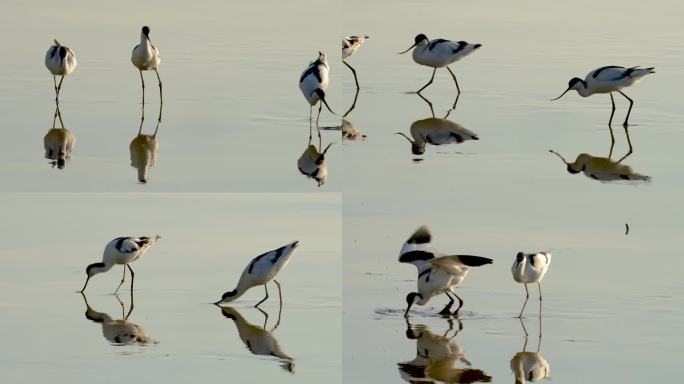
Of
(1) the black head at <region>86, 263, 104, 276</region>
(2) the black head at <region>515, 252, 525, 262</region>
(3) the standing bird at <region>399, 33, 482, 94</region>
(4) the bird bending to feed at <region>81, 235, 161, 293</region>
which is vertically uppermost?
(3) the standing bird at <region>399, 33, 482, 94</region>

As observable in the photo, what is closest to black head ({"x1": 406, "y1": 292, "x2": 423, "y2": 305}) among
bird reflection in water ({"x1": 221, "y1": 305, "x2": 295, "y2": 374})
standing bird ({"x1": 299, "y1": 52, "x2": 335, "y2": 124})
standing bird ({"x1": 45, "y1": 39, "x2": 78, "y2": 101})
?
bird reflection in water ({"x1": 221, "y1": 305, "x2": 295, "y2": 374})

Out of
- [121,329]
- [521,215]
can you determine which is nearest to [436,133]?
[521,215]

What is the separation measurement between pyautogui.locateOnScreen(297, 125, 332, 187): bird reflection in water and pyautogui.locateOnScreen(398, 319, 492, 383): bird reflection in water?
2722 millimetres

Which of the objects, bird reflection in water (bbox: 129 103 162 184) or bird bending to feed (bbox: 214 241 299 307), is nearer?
bird bending to feed (bbox: 214 241 299 307)

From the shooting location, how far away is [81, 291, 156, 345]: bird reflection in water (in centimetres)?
1020

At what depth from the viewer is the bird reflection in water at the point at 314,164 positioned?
12.8m

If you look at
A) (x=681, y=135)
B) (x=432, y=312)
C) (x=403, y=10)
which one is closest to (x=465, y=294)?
(x=432, y=312)

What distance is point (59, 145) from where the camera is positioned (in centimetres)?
1335

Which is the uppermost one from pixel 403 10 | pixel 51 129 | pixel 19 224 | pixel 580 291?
pixel 403 10

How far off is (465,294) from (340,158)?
261 centimetres

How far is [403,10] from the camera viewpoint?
82.2 ft

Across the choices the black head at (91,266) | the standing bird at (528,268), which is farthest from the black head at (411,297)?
the black head at (91,266)

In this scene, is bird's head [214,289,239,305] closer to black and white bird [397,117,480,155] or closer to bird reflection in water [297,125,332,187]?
bird reflection in water [297,125,332,187]

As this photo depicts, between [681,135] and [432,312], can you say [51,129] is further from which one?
[681,135]
